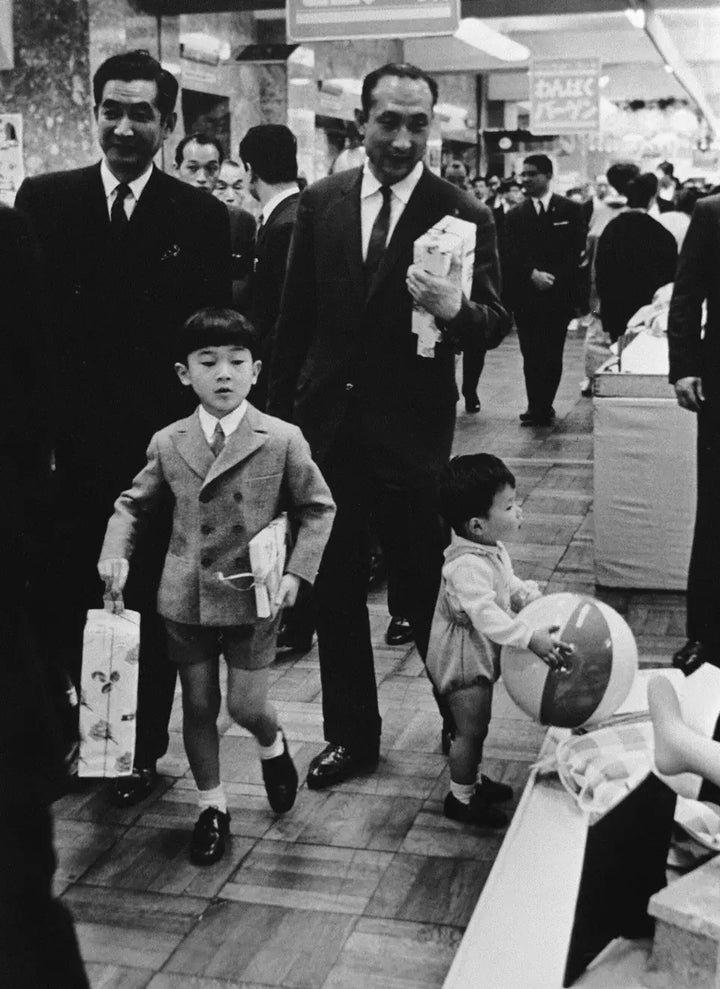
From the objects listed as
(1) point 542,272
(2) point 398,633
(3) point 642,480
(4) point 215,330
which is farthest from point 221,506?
(1) point 542,272

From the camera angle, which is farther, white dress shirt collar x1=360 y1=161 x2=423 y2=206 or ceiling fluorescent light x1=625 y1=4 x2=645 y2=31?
ceiling fluorescent light x1=625 y1=4 x2=645 y2=31

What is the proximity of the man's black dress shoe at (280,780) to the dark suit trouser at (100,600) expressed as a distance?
1.23 feet

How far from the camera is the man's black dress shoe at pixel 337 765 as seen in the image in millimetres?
3514

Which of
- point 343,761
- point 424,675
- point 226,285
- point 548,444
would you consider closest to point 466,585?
point 343,761

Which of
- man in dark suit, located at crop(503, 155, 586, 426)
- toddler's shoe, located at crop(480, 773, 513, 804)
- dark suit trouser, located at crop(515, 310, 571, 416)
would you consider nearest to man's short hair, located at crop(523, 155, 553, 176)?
man in dark suit, located at crop(503, 155, 586, 426)

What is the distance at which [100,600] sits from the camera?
3.54 m

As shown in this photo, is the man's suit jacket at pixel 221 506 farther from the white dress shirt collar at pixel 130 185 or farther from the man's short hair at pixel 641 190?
the man's short hair at pixel 641 190

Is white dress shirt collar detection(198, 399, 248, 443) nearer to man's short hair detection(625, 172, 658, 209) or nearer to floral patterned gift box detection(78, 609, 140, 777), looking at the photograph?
floral patterned gift box detection(78, 609, 140, 777)

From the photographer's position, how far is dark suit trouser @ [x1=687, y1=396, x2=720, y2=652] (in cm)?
427

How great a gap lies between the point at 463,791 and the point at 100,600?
108cm

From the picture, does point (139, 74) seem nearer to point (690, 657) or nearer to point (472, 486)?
point (472, 486)

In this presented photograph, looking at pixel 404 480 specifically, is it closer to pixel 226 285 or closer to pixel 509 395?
pixel 226 285

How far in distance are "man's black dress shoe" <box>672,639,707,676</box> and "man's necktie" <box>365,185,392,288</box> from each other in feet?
5.86

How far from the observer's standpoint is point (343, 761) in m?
3.57
